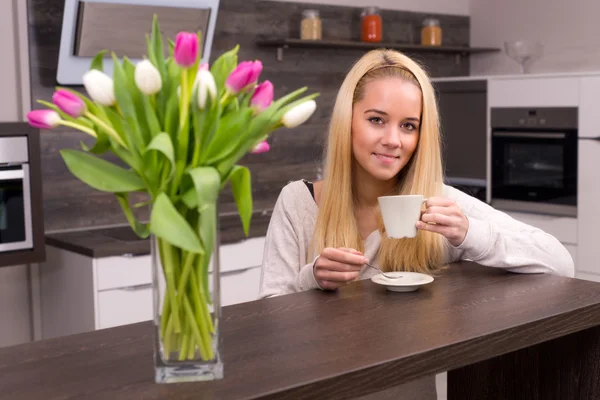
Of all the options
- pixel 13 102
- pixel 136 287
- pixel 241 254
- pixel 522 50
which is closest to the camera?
pixel 136 287

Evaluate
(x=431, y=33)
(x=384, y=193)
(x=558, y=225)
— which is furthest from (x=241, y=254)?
(x=431, y=33)

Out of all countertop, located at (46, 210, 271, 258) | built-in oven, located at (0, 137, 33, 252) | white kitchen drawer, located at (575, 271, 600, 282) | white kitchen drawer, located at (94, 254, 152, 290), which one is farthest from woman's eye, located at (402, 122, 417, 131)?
white kitchen drawer, located at (575, 271, 600, 282)

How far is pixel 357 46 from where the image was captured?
14.8ft

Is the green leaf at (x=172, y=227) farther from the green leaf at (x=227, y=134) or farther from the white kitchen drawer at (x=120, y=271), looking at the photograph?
the white kitchen drawer at (x=120, y=271)

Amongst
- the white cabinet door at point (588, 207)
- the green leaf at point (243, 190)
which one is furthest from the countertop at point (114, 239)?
the green leaf at point (243, 190)

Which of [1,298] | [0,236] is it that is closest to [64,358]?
[0,236]

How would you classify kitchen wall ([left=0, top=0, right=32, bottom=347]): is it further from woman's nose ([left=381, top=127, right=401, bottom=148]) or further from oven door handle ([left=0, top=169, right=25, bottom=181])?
woman's nose ([left=381, top=127, right=401, bottom=148])

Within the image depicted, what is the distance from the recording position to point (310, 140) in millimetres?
4508

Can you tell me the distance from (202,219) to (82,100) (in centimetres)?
25

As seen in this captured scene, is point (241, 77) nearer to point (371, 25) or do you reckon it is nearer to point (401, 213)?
point (401, 213)

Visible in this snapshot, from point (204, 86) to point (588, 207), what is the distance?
11.2 feet

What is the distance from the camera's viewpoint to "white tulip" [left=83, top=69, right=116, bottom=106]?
117 centimetres

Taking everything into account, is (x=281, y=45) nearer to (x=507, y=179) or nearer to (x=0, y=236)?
(x=507, y=179)

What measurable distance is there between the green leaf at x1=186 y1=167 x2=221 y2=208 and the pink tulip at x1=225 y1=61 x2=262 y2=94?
128 millimetres
